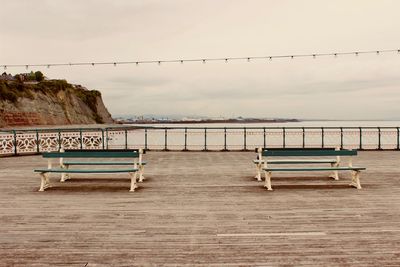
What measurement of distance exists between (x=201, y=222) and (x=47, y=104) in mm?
88368

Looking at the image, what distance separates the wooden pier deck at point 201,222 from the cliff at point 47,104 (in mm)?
63865

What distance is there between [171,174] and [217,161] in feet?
11.2

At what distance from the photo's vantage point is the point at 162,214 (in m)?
6.62

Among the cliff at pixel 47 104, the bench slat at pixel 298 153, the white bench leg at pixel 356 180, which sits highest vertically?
the cliff at pixel 47 104

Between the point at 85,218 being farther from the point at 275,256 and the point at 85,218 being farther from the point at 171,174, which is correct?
the point at 171,174

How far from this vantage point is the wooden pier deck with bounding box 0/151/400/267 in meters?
4.62

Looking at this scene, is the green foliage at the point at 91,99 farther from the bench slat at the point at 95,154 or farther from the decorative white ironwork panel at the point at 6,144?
the bench slat at the point at 95,154

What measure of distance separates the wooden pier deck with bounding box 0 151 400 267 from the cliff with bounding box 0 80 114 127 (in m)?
63.9

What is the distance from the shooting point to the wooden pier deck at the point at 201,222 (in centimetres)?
462

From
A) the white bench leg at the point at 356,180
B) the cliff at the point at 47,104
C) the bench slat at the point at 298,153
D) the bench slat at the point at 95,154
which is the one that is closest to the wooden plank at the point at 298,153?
the bench slat at the point at 298,153

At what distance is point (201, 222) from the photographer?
6105 mm

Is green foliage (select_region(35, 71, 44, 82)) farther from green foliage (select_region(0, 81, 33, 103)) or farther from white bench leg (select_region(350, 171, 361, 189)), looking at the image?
white bench leg (select_region(350, 171, 361, 189))

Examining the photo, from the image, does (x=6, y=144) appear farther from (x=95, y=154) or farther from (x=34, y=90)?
(x=34, y=90)

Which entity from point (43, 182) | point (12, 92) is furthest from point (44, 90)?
point (43, 182)
